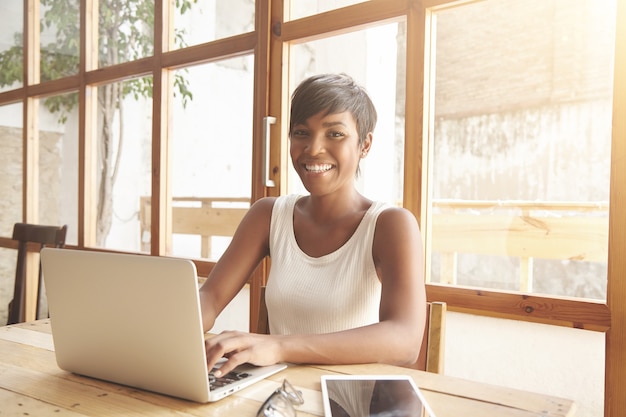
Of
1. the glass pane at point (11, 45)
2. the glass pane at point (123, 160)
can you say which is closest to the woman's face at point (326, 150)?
the glass pane at point (123, 160)

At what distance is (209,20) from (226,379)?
6.83 feet

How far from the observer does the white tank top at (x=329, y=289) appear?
1.33 meters

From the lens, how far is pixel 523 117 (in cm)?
664

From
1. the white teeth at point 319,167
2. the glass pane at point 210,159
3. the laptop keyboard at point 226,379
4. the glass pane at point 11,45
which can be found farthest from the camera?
the glass pane at point 11,45

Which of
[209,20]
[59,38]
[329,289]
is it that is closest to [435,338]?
[329,289]

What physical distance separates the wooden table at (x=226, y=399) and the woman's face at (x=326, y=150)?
0.54m

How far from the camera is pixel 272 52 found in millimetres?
2227

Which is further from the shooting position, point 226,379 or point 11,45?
point 11,45

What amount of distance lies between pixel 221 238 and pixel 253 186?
168cm

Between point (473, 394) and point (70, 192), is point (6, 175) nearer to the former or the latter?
point (70, 192)

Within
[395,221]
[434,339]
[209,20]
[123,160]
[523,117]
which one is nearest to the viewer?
[434,339]

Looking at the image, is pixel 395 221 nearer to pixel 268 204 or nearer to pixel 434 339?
pixel 434 339

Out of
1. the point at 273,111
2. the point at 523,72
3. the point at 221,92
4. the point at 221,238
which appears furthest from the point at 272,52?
the point at 523,72

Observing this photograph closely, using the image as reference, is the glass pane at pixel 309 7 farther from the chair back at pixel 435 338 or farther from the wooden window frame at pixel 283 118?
the chair back at pixel 435 338
